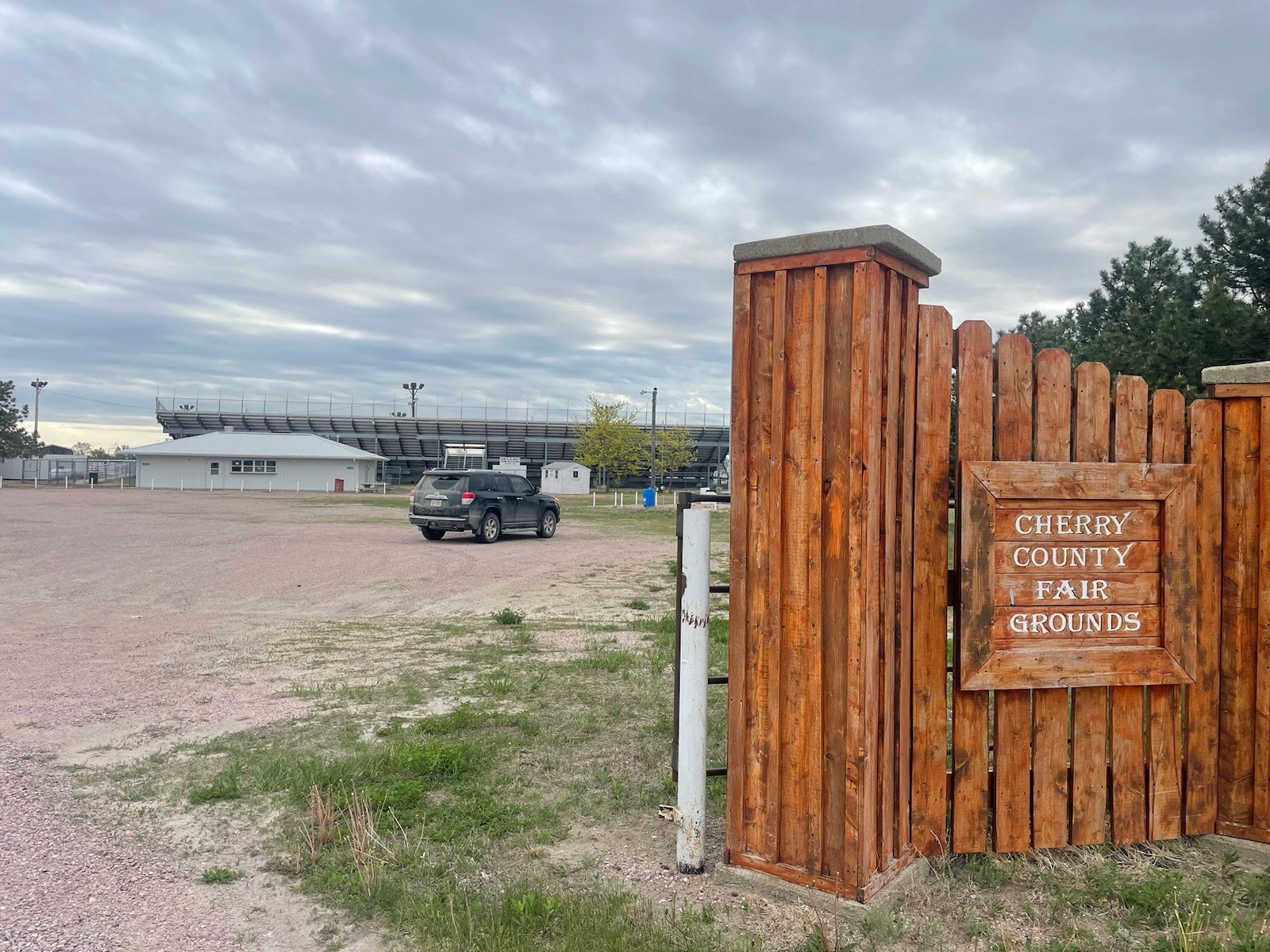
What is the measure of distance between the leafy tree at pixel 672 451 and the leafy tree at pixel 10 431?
48022 mm

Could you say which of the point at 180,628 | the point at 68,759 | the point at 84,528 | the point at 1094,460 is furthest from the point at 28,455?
the point at 1094,460

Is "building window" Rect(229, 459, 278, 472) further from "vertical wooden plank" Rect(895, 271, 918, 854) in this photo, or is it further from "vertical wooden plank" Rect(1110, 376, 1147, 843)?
"vertical wooden plank" Rect(1110, 376, 1147, 843)

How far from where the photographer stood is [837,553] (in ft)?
11.2

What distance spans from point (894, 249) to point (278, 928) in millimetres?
3537

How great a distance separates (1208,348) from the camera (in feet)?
44.6

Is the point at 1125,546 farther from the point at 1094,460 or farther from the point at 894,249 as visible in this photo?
the point at 894,249

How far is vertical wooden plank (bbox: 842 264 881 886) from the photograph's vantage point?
3.32 metres

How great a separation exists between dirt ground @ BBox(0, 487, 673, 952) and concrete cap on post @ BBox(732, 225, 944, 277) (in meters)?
3.10

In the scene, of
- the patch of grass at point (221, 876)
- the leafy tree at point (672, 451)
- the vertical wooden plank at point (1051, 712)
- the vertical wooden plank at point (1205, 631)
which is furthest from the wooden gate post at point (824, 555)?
the leafy tree at point (672, 451)

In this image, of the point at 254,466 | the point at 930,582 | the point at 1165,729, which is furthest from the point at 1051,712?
the point at 254,466

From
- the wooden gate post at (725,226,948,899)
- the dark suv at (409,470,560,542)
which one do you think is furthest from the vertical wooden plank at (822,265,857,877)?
the dark suv at (409,470,560,542)

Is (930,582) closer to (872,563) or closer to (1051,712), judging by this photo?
(872,563)

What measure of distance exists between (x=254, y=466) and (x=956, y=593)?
6092 centimetres

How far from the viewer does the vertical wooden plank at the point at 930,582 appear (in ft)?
11.9
